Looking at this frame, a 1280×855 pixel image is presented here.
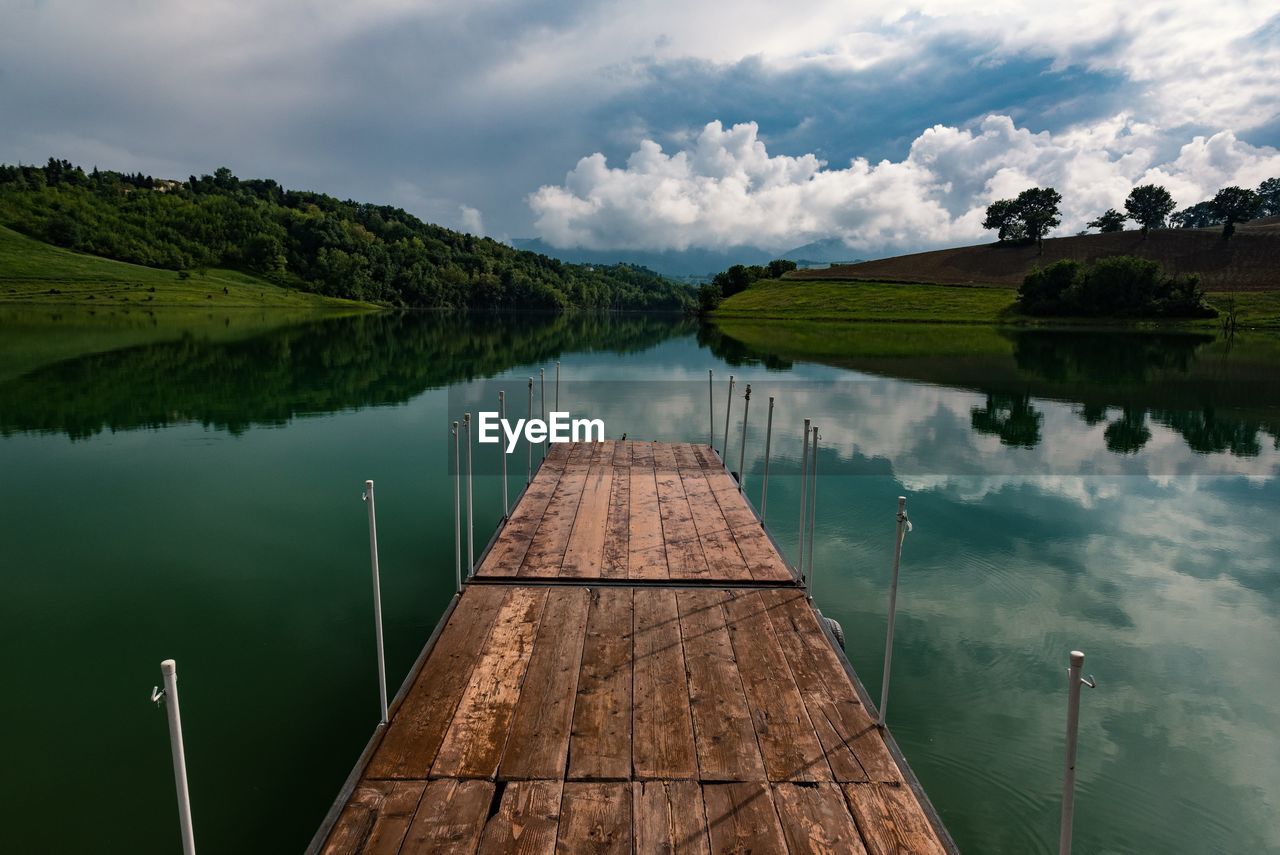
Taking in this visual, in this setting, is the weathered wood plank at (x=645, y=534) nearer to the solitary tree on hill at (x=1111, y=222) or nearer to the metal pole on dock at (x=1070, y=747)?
the metal pole on dock at (x=1070, y=747)

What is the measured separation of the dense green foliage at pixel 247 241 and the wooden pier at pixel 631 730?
492 ft

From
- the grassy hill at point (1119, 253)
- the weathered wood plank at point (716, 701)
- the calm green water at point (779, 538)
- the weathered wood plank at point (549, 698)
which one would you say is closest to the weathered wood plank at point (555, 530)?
the weathered wood plank at point (549, 698)

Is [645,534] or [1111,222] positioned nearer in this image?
[645,534]

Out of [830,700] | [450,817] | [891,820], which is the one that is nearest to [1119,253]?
[830,700]

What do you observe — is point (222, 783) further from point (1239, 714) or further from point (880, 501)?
point (880, 501)

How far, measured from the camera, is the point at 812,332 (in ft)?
258

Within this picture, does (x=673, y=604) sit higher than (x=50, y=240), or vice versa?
(x=50, y=240)

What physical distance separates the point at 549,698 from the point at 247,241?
169411mm

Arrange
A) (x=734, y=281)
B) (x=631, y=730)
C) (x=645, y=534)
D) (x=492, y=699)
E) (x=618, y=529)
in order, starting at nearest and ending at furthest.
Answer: (x=631, y=730), (x=492, y=699), (x=645, y=534), (x=618, y=529), (x=734, y=281)

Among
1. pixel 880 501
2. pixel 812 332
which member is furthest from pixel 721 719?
pixel 812 332

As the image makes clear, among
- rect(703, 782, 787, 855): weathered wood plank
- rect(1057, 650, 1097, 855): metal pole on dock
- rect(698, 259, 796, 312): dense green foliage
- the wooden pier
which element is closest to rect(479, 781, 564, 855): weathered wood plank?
the wooden pier

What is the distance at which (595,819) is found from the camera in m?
4.18

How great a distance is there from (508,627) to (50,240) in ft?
551

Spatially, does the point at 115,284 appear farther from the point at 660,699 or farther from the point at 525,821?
the point at 525,821
